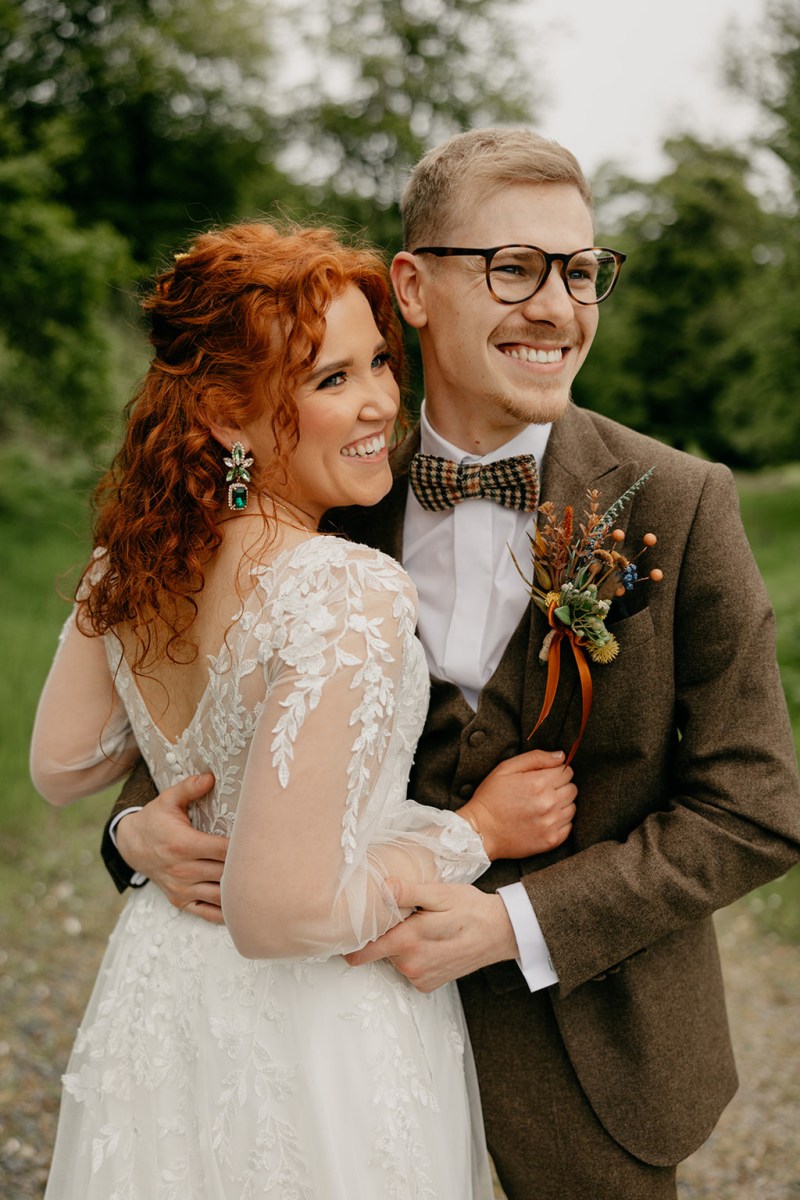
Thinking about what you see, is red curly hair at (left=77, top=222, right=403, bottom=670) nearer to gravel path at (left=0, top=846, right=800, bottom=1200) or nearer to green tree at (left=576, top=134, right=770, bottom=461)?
gravel path at (left=0, top=846, right=800, bottom=1200)

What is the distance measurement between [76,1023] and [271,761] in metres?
3.41

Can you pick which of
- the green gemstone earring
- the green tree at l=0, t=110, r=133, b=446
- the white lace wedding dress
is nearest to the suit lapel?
the white lace wedding dress

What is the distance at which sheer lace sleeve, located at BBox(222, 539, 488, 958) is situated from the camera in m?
1.73

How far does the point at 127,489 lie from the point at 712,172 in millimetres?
23884

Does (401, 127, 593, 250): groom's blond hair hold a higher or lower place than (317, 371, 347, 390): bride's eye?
higher

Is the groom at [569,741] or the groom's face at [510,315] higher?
the groom's face at [510,315]

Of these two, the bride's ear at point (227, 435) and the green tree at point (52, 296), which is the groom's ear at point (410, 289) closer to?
the bride's ear at point (227, 435)

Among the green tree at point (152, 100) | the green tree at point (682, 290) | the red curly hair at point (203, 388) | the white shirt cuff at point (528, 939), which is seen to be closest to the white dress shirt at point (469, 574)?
the white shirt cuff at point (528, 939)

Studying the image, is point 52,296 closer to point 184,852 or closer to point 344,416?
point 344,416

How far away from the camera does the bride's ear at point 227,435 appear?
2094mm

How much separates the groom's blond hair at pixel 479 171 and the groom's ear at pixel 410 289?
0.19ft

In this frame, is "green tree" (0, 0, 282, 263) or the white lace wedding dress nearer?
the white lace wedding dress

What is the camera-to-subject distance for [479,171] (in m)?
2.26

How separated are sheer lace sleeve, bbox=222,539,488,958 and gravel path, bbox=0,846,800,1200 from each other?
2577 millimetres
